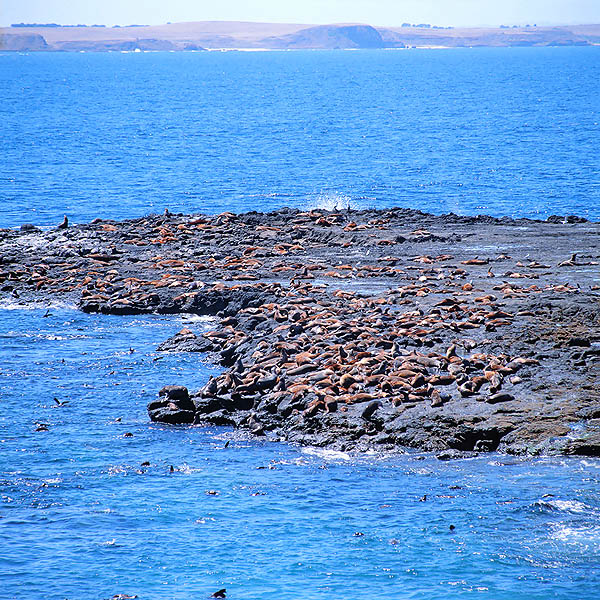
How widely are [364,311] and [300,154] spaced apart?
59577 millimetres

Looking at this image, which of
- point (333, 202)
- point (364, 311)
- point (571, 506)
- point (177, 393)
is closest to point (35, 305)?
point (177, 393)

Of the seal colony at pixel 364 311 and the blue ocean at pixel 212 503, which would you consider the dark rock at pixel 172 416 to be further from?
the blue ocean at pixel 212 503

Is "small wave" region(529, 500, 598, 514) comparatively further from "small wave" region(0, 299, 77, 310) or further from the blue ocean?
"small wave" region(0, 299, 77, 310)

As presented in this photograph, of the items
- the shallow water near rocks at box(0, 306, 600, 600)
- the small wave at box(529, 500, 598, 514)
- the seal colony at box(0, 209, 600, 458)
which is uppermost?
the seal colony at box(0, 209, 600, 458)

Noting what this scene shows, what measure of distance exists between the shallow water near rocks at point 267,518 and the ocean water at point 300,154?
33585 mm

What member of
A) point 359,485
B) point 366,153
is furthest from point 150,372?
point 366,153

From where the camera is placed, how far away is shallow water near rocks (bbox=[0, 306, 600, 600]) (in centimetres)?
1714

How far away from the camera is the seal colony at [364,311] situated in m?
23.3

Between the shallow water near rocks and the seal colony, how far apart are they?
1.18 meters

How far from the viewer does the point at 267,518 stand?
1959 cm

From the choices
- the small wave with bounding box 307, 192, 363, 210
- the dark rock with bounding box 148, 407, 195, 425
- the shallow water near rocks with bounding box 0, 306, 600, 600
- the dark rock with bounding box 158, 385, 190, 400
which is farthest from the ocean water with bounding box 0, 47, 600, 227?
the shallow water near rocks with bounding box 0, 306, 600, 600

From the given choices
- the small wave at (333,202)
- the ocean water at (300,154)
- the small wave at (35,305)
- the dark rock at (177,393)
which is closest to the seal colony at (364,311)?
the dark rock at (177,393)

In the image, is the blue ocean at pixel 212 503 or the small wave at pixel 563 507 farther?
the small wave at pixel 563 507

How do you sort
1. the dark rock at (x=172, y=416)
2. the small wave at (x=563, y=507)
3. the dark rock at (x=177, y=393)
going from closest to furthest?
the small wave at (x=563, y=507)
the dark rock at (x=172, y=416)
the dark rock at (x=177, y=393)
